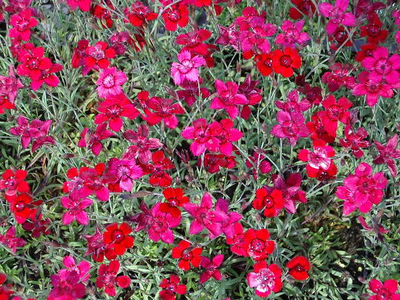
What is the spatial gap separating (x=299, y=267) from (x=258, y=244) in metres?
0.20

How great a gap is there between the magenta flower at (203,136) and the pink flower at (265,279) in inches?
17.8

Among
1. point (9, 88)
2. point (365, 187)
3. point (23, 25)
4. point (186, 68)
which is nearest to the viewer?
point (365, 187)

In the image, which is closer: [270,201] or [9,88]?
[270,201]

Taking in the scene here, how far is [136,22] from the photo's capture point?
2.04m

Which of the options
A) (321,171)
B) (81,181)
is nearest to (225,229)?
(321,171)

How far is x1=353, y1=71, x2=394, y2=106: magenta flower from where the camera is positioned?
1.81 metres

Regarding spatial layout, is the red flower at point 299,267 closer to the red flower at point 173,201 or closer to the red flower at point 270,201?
the red flower at point 270,201

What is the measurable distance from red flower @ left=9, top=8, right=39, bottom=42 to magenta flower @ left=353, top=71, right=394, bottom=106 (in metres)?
1.49

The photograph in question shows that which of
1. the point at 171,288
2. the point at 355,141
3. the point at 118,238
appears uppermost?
the point at 355,141

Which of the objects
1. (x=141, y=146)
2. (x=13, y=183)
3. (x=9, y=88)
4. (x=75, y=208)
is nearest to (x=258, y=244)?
Answer: (x=141, y=146)

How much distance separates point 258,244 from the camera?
175 cm

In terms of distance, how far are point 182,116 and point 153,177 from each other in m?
0.79

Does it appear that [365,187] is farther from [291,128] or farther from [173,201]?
[173,201]

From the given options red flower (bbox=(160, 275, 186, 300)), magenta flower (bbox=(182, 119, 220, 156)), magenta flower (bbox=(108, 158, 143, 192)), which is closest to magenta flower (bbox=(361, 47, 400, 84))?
magenta flower (bbox=(182, 119, 220, 156))
